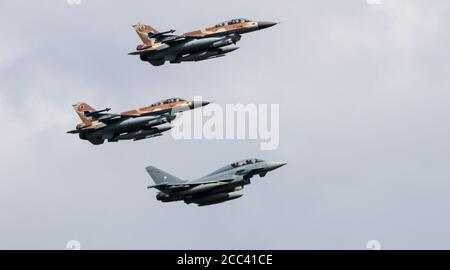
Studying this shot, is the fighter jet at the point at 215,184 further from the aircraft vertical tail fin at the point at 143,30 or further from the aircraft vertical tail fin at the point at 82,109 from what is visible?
the aircraft vertical tail fin at the point at 143,30

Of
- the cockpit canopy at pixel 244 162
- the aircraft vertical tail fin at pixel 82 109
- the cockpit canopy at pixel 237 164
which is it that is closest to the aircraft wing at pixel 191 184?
the cockpit canopy at pixel 237 164

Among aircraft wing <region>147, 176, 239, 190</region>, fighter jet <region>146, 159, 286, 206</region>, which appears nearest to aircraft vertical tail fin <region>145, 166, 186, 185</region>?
fighter jet <region>146, 159, 286, 206</region>

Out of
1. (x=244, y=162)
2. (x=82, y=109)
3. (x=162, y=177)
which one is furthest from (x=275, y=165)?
(x=82, y=109)

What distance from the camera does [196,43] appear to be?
6811 inches

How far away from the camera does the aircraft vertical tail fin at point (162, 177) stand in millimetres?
168375

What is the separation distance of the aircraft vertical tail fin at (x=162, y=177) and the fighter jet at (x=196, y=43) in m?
13.0

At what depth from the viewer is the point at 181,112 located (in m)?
173

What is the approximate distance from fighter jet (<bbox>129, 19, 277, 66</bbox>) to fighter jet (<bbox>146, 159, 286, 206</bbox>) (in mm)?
13775

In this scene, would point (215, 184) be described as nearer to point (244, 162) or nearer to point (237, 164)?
point (237, 164)

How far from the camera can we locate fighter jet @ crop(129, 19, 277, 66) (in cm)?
17262
